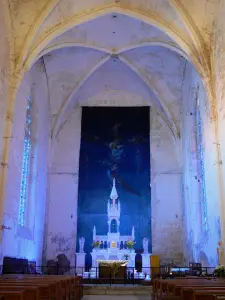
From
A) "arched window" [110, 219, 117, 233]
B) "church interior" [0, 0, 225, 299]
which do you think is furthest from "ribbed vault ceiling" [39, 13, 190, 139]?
"arched window" [110, 219, 117, 233]

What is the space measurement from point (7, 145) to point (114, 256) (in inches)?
336

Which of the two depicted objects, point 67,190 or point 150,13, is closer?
point 150,13

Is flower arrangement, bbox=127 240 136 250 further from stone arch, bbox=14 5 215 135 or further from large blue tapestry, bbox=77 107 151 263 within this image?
stone arch, bbox=14 5 215 135

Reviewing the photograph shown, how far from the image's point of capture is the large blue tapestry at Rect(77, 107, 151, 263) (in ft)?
67.5

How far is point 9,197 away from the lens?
14219mm

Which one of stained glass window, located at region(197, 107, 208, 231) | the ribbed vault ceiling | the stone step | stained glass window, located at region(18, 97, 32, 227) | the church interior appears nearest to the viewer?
the stone step

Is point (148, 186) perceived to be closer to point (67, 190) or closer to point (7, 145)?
point (67, 190)

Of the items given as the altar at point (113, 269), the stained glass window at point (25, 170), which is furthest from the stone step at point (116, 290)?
the stained glass window at point (25, 170)

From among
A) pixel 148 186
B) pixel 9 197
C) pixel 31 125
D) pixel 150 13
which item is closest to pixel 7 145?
pixel 9 197

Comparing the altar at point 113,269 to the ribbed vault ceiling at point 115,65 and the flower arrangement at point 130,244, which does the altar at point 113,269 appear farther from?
the ribbed vault ceiling at point 115,65

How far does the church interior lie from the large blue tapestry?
0.19 ft

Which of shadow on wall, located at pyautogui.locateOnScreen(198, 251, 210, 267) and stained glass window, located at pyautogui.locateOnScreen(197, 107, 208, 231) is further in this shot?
stained glass window, located at pyautogui.locateOnScreen(197, 107, 208, 231)

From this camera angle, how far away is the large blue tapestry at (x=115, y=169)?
20562 millimetres

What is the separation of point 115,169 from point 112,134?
2123mm
